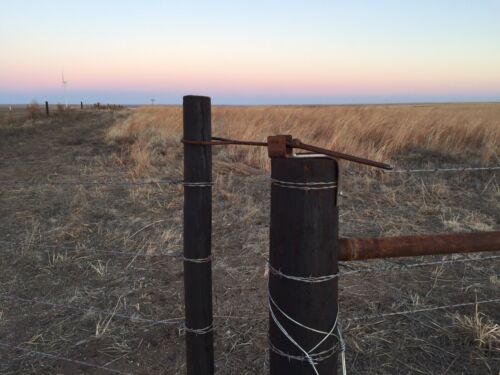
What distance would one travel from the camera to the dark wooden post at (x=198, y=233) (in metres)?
1.60

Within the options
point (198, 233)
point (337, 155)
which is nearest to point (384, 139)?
point (198, 233)

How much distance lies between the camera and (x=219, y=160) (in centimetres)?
758

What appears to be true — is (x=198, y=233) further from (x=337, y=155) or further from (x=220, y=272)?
(x=220, y=272)

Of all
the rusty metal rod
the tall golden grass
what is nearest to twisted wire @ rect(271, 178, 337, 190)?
the rusty metal rod

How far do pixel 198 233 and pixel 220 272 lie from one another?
1.99 meters

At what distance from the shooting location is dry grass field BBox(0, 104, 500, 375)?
2.51 meters

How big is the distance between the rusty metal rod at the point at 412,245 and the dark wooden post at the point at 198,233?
58cm

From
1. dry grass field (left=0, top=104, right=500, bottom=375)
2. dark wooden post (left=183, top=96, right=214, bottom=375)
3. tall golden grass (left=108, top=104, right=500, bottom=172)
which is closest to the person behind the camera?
dark wooden post (left=183, top=96, right=214, bottom=375)

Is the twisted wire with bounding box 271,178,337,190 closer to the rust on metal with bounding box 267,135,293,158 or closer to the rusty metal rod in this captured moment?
the rust on metal with bounding box 267,135,293,158

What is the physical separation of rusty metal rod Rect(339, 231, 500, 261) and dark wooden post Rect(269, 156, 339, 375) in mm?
90

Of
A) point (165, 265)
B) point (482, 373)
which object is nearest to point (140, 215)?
point (165, 265)

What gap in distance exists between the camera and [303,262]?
4.05 feet

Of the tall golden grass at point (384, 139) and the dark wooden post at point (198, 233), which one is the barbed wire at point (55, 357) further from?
the tall golden grass at point (384, 139)

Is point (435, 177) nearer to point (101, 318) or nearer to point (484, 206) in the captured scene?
point (484, 206)
